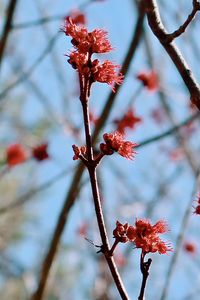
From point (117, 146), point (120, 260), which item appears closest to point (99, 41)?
point (117, 146)

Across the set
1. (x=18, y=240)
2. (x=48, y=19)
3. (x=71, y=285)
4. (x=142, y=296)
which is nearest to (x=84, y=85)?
(x=142, y=296)

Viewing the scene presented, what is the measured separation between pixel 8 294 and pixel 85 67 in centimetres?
701

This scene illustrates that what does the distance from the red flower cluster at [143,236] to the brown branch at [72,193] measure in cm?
97

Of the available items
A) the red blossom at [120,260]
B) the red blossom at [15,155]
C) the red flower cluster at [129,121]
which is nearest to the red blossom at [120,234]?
the red flower cluster at [129,121]

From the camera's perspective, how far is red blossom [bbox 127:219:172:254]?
3.23 ft

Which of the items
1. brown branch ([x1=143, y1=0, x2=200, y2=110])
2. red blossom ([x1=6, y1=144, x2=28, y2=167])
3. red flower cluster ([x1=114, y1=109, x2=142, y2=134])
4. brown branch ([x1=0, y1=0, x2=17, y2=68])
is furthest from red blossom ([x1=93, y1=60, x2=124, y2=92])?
red blossom ([x1=6, y1=144, x2=28, y2=167])

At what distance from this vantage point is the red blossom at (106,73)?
3.14 ft

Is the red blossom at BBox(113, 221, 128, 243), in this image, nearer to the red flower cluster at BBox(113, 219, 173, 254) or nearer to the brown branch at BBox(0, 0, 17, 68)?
the red flower cluster at BBox(113, 219, 173, 254)

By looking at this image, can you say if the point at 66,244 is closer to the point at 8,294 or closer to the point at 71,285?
the point at 71,285

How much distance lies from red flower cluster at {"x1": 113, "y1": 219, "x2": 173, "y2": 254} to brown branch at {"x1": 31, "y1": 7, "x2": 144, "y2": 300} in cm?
97

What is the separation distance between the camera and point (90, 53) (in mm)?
959

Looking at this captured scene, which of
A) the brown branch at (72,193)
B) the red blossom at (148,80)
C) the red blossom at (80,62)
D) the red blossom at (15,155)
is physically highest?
the red blossom at (15,155)

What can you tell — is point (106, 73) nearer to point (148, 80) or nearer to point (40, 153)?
point (148, 80)

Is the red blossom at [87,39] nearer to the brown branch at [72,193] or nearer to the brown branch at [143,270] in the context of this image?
the brown branch at [143,270]
